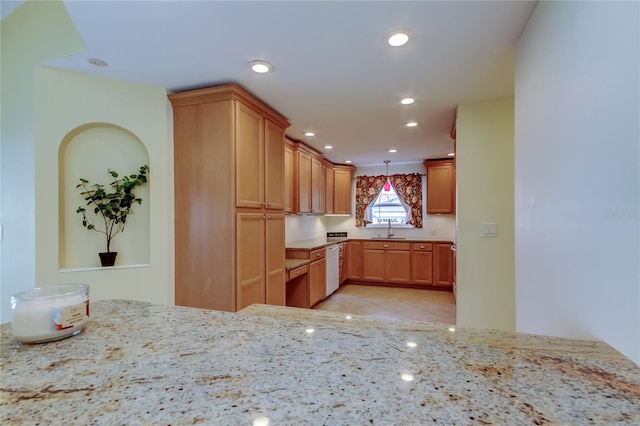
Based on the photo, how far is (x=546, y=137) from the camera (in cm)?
132

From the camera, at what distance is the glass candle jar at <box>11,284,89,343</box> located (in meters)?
0.73

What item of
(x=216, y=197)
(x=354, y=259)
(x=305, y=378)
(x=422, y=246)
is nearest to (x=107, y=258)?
(x=216, y=197)

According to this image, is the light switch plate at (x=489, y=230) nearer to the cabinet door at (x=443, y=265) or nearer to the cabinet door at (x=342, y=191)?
the cabinet door at (x=443, y=265)

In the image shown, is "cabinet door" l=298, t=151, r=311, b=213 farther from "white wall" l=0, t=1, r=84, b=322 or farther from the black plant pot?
"white wall" l=0, t=1, r=84, b=322

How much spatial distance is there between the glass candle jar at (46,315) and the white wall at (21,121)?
1826 millimetres

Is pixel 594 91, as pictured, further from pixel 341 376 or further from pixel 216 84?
pixel 216 84

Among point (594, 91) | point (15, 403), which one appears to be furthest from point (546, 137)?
point (15, 403)

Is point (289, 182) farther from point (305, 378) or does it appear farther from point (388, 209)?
point (305, 378)

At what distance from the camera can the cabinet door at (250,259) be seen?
2.39 m

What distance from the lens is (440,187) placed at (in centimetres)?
538

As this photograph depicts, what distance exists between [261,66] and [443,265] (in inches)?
172

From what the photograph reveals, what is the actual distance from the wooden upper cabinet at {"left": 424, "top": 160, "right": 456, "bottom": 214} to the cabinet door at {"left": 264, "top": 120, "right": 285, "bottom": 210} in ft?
11.0

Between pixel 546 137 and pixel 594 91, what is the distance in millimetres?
383

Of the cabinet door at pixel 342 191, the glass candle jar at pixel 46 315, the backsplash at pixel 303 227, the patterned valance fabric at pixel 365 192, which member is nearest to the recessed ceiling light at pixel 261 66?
the glass candle jar at pixel 46 315
